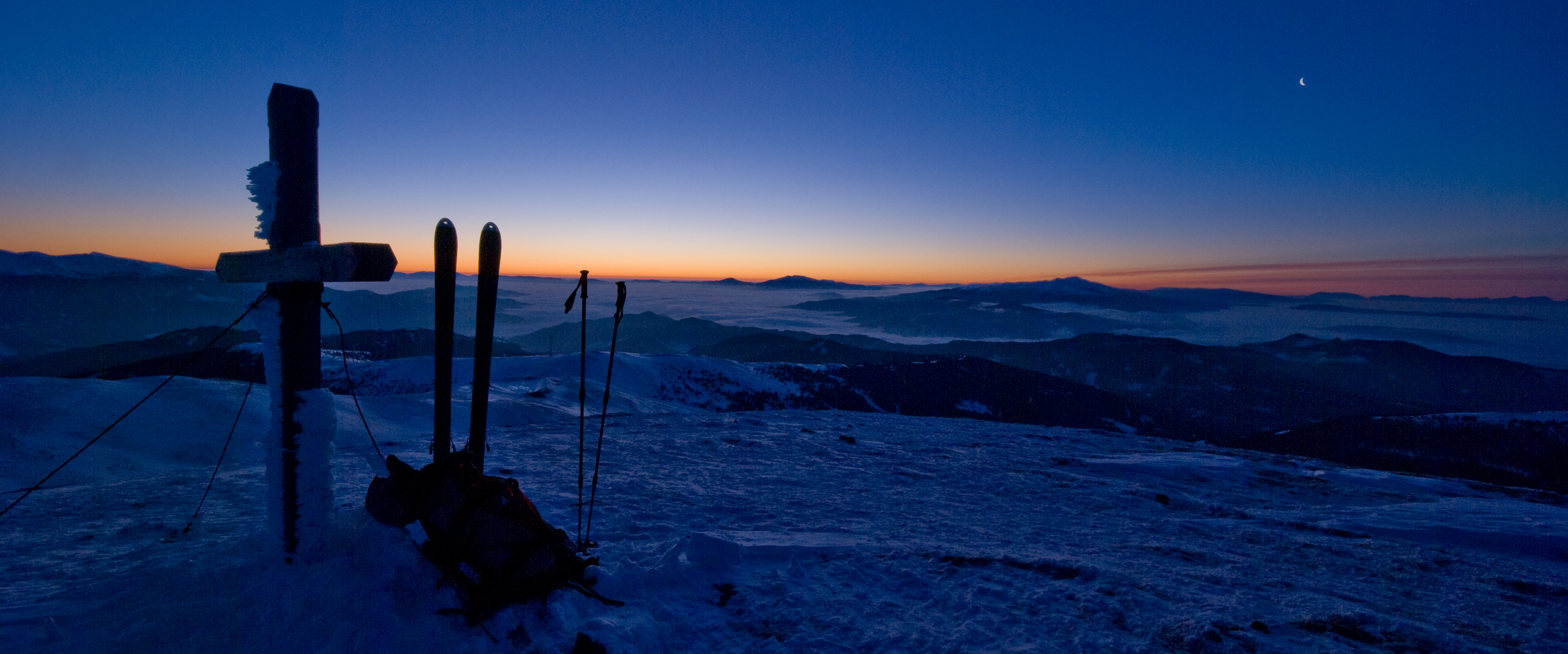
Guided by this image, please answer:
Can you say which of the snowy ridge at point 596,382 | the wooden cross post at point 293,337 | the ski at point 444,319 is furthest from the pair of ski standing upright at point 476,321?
the snowy ridge at point 596,382

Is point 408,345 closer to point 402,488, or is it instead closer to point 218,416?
point 218,416

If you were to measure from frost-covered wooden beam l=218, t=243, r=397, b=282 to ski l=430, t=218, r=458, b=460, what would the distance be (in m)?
0.41

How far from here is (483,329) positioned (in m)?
4.88

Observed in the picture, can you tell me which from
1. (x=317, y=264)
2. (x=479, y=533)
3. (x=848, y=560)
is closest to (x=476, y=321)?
(x=317, y=264)

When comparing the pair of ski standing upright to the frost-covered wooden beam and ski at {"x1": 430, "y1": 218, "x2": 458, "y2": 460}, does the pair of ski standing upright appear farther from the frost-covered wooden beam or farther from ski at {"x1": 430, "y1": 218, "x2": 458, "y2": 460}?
the frost-covered wooden beam

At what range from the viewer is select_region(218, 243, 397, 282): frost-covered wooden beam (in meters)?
3.89

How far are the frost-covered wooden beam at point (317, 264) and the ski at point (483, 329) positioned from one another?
665 mm

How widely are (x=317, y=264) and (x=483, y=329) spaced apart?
1.19 meters

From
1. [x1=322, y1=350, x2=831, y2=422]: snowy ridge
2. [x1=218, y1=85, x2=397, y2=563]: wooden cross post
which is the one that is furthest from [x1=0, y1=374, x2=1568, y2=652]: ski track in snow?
[x1=322, y1=350, x2=831, y2=422]: snowy ridge

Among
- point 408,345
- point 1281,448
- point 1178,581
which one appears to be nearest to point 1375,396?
point 1281,448

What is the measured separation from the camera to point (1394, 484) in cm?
1141

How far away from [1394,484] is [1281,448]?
198 feet

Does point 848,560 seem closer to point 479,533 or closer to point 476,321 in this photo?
point 479,533

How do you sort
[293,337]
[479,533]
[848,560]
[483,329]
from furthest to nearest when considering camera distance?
1. [848,560]
2. [483,329]
3. [293,337]
4. [479,533]
